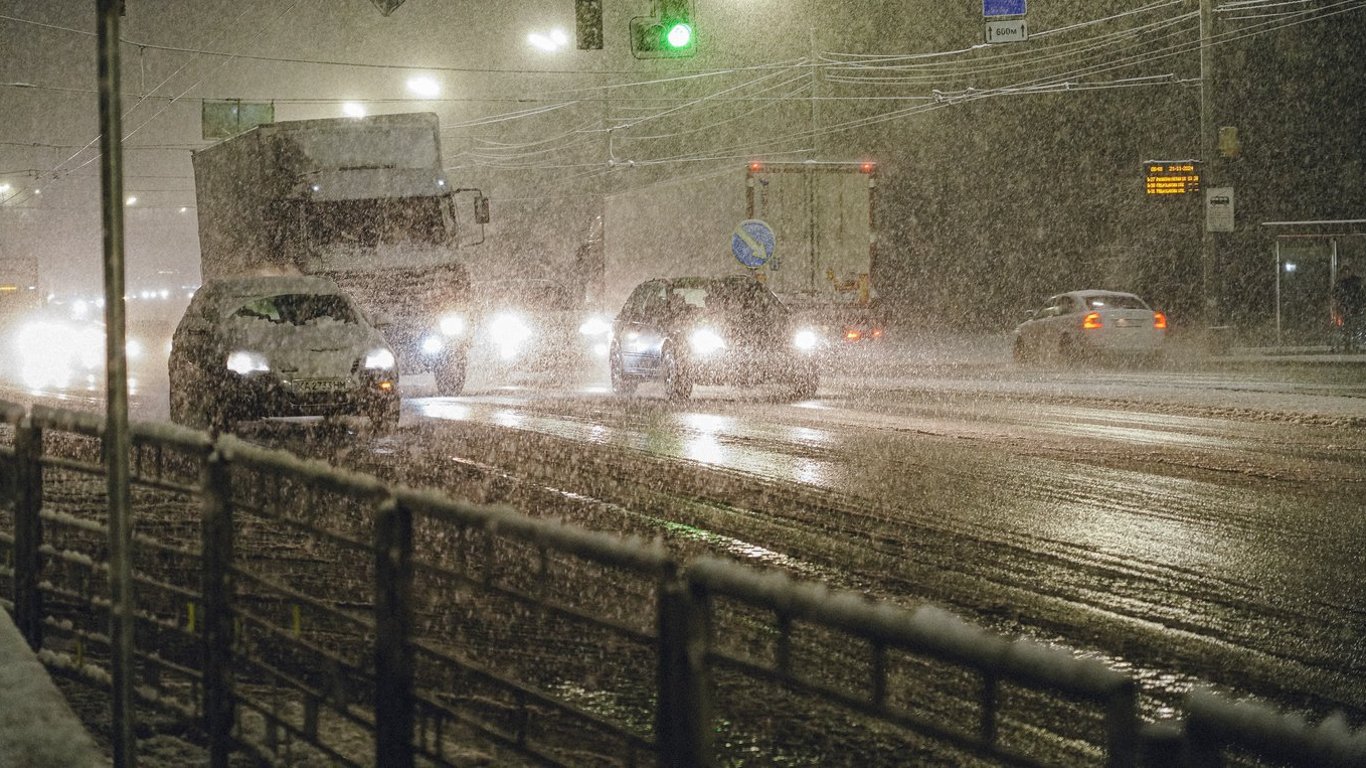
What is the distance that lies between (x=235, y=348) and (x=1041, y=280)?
33285 millimetres

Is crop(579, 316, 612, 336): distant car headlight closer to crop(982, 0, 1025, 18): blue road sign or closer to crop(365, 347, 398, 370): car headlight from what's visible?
crop(982, 0, 1025, 18): blue road sign

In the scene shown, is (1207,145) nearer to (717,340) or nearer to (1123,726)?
(717,340)

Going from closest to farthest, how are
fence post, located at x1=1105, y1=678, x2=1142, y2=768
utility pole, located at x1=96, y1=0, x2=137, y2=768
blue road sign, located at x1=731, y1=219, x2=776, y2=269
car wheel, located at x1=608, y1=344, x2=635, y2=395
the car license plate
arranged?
fence post, located at x1=1105, y1=678, x2=1142, y2=768 < utility pole, located at x1=96, y1=0, x2=137, y2=768 < the car license plate < car wheel, located at x1=608, y1=344, x2=635, y2=395 < blue road sign, located at x1=731, y1=219, x2=776, y2=269

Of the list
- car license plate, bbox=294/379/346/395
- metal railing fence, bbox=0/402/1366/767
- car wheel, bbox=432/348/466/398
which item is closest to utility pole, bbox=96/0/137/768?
metal railing fence, bbox=0/402/1366/767

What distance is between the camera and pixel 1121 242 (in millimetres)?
43375

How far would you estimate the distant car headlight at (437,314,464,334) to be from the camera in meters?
23.7

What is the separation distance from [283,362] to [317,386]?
0.45 metres

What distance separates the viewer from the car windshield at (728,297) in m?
22.8

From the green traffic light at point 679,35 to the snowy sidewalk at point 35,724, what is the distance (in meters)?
16.0

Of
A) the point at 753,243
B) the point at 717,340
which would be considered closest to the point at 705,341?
the point at 717,340

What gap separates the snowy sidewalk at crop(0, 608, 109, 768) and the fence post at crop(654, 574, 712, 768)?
8.05 ft

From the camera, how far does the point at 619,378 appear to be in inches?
935

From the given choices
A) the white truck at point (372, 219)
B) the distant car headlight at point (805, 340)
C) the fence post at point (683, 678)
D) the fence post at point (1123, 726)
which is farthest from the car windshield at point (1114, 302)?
the fence post at point (1123, 726)

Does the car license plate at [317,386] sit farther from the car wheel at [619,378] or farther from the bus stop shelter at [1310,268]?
the bus stop shelter at [1310,268]
